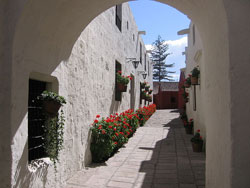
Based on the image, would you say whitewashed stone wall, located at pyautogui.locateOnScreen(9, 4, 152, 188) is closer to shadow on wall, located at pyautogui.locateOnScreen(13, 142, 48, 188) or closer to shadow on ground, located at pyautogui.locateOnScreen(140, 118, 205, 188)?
shadow on wall, located at pyautogui.locateOnScreen(13, 142, 48, 188)

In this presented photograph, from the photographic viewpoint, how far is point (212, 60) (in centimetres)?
281

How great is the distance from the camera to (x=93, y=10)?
3.77m

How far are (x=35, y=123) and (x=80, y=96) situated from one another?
4.24ft

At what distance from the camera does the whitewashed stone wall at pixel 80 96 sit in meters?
2.77

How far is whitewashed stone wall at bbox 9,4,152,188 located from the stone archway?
5.9 inches

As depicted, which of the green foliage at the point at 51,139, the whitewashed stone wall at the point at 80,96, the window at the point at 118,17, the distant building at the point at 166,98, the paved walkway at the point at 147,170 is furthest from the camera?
the distant building at the point at 166,98

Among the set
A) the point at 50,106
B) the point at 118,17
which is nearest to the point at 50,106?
the point at 50,106

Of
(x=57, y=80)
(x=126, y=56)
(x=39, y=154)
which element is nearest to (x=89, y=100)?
(x=57, y=80)

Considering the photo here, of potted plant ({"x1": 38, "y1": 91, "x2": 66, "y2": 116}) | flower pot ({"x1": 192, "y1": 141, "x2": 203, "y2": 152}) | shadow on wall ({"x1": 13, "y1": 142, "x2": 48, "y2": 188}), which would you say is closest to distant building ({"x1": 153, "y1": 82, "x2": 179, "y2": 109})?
flower pot ({"x1": 192, "y1": 141, "x2": 203, "y2": 152})

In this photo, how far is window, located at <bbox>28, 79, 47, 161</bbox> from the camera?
3223mm

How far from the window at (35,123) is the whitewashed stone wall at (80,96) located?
0.58 feet

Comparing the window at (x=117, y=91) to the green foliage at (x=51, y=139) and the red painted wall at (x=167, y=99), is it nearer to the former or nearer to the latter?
the green foliage at (x=51, y=139)

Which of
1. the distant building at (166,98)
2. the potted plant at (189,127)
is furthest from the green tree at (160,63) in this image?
the potted plant at (189,127)

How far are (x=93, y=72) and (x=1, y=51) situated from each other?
2.78m
